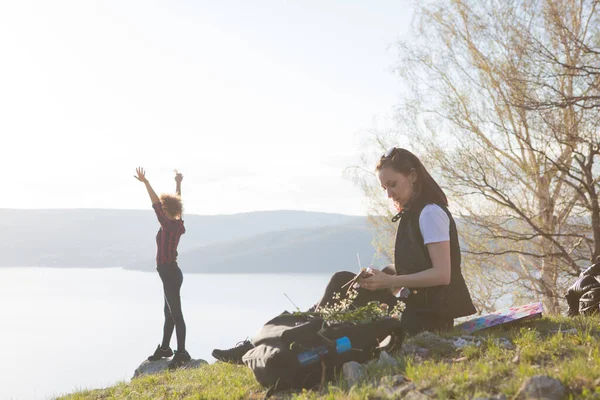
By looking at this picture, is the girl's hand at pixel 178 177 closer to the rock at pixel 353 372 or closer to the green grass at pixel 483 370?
the green grass at pixel 483 370

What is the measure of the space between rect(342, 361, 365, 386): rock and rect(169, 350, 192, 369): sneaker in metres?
4.63

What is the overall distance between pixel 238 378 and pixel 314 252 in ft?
562

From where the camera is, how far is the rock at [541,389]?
2.73 metres

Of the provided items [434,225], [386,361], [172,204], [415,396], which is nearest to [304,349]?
[386,361]

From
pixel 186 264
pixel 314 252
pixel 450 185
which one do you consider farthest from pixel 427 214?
pixel 186 264

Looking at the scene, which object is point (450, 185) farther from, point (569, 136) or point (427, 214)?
point (427, 214)

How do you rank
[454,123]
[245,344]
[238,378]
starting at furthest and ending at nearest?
[454,123] < [245,344] < [238,378]

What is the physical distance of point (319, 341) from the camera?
12.3 ft

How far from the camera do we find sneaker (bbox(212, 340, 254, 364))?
5398 mm

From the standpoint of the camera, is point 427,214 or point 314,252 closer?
point 427,214

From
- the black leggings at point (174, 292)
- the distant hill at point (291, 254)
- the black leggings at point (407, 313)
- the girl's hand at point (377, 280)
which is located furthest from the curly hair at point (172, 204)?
the distant hill at point (291, 254)

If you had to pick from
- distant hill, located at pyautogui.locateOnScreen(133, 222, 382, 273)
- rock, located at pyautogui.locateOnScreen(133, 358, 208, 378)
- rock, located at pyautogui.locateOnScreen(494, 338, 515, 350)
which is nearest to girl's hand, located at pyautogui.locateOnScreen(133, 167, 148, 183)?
rock, located at pyautogui.locateOnScreen(133, 358, 208, 378)

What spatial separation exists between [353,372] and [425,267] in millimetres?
1114

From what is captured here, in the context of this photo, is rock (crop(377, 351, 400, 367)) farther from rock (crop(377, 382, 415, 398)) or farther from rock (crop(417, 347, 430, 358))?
rock (crop(377, 382, 415, 398))
